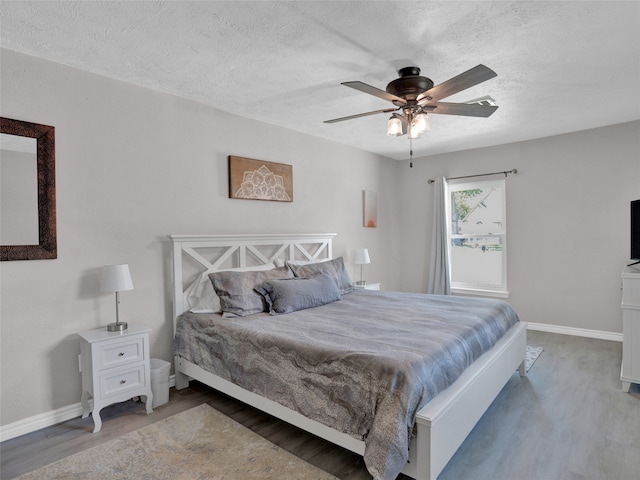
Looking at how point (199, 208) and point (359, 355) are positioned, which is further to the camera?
point (199, 208)

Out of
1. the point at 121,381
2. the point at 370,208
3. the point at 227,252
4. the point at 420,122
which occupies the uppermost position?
the point at 420,122

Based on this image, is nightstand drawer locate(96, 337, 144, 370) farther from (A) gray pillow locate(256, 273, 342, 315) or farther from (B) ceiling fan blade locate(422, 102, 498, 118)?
(B) ceiling fan blade locate(422, 102, 498, 118)

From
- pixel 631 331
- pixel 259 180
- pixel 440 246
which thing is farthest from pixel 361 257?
pixel 631 331

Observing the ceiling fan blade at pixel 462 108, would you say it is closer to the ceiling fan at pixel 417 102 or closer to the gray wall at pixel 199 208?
the ceiling fan at pixel 417 102

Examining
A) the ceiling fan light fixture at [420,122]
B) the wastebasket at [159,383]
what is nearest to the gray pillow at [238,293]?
the wastebasket at [159,383]

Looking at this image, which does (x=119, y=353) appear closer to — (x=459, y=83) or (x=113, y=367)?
(x=113, y=367)

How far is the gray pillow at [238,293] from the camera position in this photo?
298 cm

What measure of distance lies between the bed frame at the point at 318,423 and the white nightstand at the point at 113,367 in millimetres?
435

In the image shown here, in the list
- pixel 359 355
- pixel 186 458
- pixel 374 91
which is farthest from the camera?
pixel 374 91

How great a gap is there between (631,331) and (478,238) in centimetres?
261

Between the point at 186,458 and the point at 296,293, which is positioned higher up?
the point at 296,293

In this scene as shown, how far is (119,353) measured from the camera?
8.29ft

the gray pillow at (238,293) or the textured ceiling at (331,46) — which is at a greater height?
the textured ceiling at (331,46)

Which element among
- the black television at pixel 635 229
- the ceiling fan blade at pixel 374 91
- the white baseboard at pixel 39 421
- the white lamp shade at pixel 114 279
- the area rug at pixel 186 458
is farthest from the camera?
the black television at pixel 635 229
